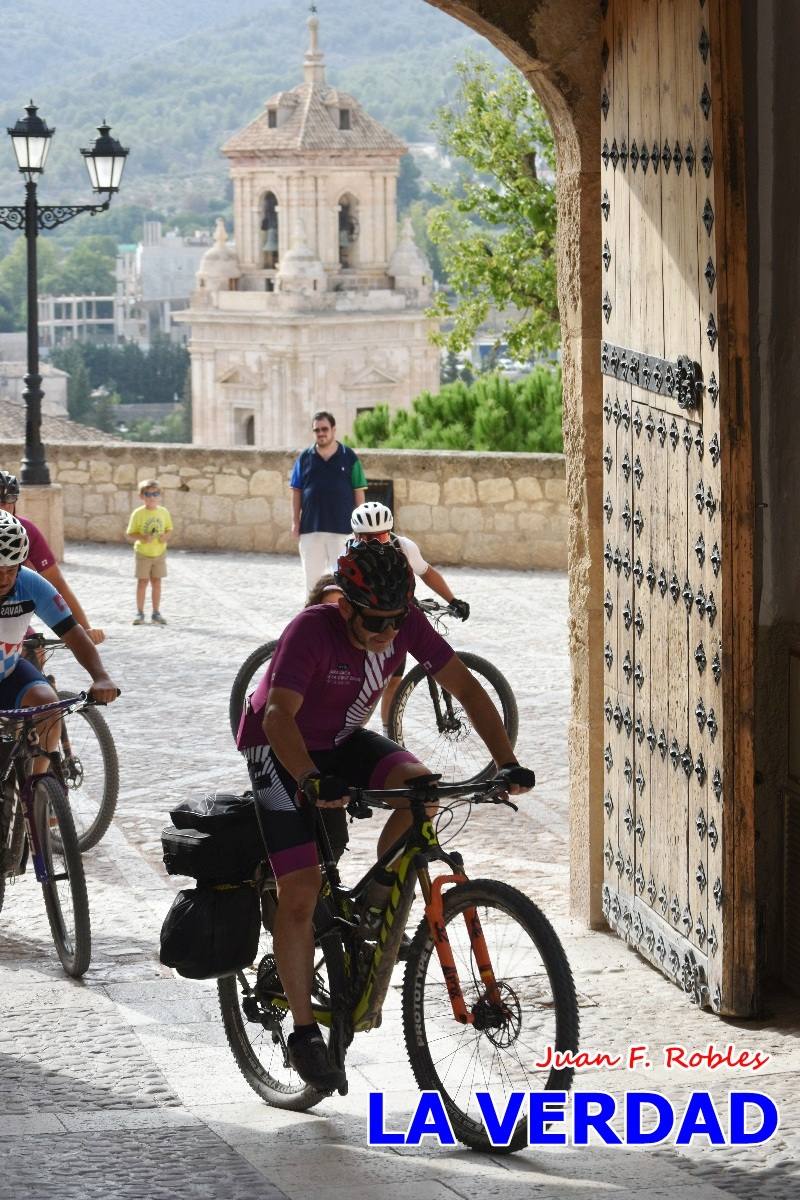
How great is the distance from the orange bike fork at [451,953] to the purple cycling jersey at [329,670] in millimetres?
534

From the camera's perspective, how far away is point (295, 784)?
527 centimetres

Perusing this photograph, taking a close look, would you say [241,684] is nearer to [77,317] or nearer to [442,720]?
[442,720]

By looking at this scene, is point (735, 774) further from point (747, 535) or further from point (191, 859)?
point (191, 859)

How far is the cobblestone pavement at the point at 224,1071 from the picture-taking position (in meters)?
4.86

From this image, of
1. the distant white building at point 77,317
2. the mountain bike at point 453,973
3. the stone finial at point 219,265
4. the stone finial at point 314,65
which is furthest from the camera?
the distant white building at point 77,317

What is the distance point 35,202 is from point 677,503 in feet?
42.8

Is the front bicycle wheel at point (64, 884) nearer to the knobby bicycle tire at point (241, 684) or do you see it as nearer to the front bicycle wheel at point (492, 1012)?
the front bicycle wheel at point (492, 1012)

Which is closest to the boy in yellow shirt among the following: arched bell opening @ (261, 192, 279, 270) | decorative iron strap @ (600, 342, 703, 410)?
A: decorative iron strap @ (600, 342, 703, 410)

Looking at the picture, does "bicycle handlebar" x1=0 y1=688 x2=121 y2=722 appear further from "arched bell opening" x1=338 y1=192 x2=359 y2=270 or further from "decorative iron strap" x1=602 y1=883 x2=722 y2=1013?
"arched bell opening" x1=338 y1=192 x2=359 y2=270

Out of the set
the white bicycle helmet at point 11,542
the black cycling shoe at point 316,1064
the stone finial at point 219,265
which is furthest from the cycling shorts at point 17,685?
the stone finial at point 219,265

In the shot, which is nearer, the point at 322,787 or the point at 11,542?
the point at 322,787

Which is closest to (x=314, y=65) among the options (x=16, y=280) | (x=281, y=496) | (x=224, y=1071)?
(x=16, y=280)

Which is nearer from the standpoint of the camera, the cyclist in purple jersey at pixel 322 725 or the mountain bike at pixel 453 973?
the mountain bike at pixel 453 973

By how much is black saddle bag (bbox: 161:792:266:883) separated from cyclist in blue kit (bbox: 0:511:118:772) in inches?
64.5
